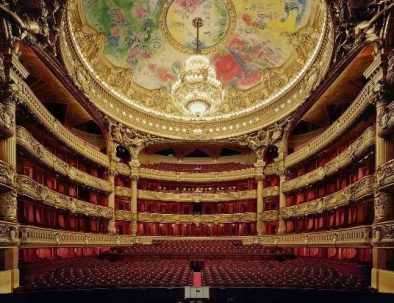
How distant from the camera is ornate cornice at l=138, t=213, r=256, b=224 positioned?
68.9 ft

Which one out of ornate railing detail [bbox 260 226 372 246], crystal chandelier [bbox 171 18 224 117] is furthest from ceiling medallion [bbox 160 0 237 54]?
ornate railing detail [bbox 260 226 372 246]

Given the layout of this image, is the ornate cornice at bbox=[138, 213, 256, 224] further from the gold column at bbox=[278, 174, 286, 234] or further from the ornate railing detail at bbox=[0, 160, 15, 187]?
the ornate railing detail at bbox=[0, 160, 15, 187]

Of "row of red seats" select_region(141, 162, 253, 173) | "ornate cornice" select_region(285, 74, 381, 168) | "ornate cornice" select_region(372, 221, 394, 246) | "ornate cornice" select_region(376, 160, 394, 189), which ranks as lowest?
"ornate cornice" select_region(372, 221, 394, 246)

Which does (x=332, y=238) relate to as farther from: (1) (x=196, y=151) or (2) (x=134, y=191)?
(1) (x=196, y=151)

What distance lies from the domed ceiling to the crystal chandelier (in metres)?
3.92

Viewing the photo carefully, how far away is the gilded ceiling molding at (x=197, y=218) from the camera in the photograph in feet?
68.9

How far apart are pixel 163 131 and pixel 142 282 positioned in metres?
14.1

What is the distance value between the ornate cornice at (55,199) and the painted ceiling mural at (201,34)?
24.7 feet

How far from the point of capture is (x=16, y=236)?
9.11m

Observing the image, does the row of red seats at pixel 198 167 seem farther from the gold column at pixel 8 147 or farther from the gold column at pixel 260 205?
the gold column at pixel 8 147

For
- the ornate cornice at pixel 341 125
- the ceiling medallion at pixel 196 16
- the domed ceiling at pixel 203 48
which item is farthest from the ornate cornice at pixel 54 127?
the ornate cornice at pixel 341 125

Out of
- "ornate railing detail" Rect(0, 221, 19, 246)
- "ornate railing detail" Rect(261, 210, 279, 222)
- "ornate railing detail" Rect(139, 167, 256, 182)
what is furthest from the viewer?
"ornate railing detail" Rect(139, 167, 256, 182)

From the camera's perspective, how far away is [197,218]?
72.4 ft

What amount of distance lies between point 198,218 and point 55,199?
1063cm
